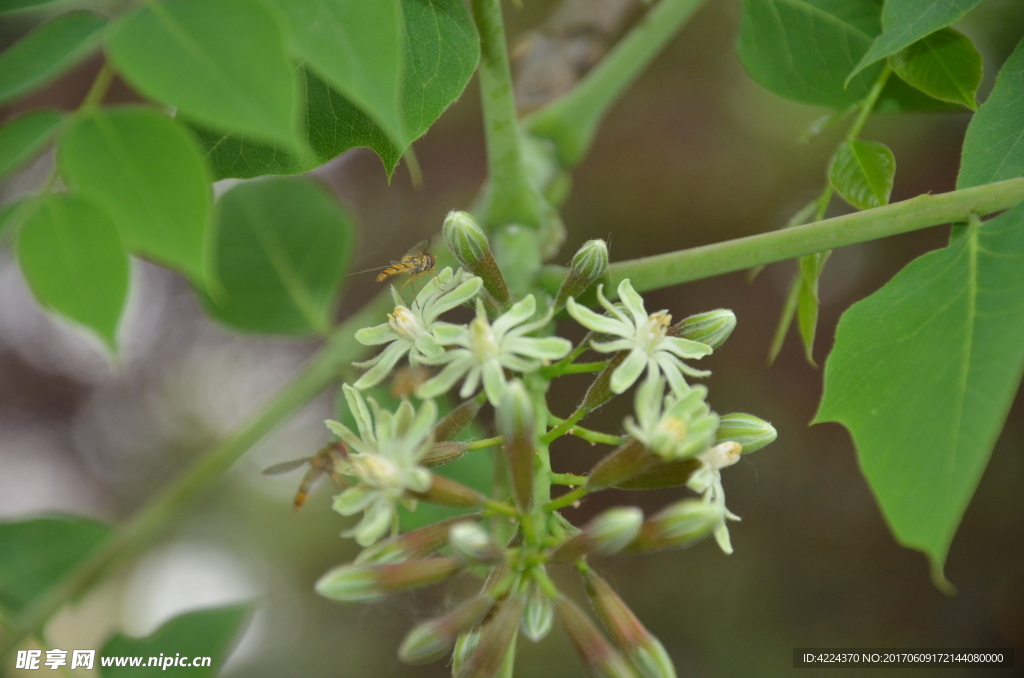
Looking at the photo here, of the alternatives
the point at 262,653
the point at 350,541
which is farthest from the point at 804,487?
the point at 262,653

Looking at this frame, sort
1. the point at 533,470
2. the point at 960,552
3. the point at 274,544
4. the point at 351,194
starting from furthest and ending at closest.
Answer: the point at 274,544
the point at 351,194
the point at 960,552
the point at 533,470

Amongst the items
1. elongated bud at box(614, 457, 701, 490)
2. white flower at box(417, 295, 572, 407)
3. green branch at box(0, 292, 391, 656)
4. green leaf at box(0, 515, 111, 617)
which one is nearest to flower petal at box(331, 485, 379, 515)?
white flower at box(417, 295, 572, 407)

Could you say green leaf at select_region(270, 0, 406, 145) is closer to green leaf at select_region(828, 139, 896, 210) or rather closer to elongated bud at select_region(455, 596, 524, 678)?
elongated bud at select_region(455, 596, 524, 678)

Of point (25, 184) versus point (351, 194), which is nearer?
point (25, 184)

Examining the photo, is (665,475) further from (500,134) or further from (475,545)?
(500,134)

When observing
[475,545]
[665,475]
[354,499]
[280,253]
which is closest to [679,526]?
[665,475]

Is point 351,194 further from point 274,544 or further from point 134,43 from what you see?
point 134,43
